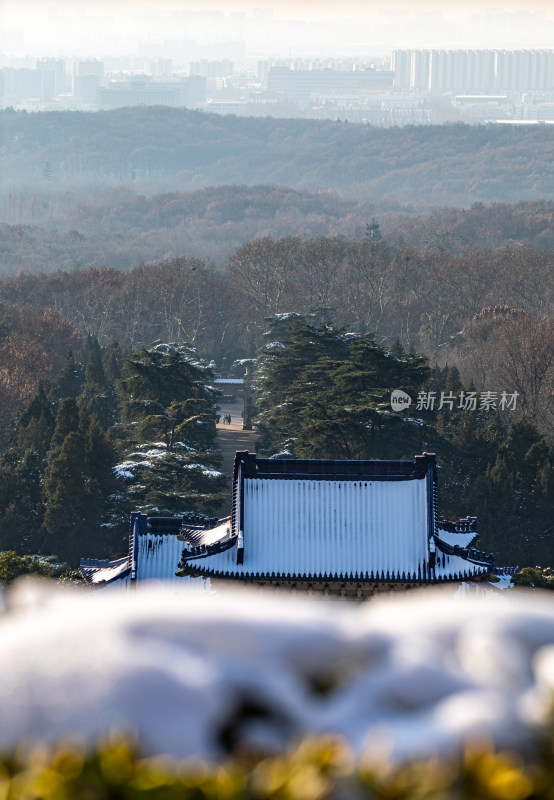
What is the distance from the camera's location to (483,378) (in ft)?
148

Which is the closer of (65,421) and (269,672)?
(269,672)

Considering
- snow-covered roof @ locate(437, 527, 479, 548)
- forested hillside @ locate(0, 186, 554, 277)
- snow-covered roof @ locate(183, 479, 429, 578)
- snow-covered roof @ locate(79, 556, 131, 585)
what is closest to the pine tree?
snow-covered roof @ locate(79, 556, 131, 585)

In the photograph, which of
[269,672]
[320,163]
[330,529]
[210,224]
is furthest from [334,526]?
[320,163]

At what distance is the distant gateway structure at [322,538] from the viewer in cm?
1702

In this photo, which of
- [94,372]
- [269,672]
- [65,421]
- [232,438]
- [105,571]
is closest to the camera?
[269,672]

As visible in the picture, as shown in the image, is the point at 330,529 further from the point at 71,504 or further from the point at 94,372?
the point at 94,372

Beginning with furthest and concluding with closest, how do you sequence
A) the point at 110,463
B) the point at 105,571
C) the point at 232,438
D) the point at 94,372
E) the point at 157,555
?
the point at 94,372 < the point at 232,438 < the point at 110,463 < the point at 105,571 < the point at 157,555

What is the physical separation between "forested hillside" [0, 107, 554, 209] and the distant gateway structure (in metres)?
140

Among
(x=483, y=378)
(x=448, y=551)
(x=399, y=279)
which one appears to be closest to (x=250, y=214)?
(x=399, y=279)

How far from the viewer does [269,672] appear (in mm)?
2562

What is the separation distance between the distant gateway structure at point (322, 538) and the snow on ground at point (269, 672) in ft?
46.8

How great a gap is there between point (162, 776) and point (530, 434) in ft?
103

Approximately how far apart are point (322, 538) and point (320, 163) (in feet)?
566

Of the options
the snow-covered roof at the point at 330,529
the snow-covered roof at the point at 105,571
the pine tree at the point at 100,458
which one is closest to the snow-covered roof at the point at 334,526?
the snow-covered roof at the point at 330,529
